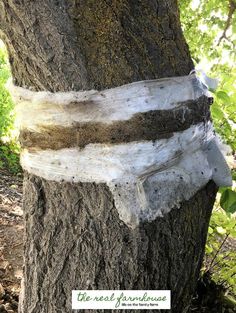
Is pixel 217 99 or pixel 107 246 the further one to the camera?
pixel 217 99

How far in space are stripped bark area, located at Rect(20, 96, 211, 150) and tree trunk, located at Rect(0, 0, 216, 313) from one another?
138 mm

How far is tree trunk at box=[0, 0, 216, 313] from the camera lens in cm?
148

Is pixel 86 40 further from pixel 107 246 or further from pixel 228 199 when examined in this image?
pixel 228 199

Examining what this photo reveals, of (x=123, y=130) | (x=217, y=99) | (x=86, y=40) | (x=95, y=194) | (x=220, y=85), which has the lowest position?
(x=95, y=194)

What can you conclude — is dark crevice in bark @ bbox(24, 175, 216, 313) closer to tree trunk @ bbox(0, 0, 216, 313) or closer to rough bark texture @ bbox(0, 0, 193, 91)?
tree trunk @ bbox(0, 0, 216, 313)

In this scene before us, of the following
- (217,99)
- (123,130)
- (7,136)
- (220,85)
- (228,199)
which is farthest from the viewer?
(7,136)

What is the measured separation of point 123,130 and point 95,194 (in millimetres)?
262

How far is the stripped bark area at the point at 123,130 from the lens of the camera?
4.79 ft

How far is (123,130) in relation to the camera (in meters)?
1.46

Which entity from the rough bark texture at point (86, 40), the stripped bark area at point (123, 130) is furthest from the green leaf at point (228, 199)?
the rough bark texture at point (86, 40)

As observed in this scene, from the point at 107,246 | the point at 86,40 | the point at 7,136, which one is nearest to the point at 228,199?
the point at 107,246

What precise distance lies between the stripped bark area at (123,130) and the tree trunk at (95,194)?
14 centimetres

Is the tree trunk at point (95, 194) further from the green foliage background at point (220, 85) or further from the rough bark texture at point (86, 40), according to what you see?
the green foliage background at point (220, 85)

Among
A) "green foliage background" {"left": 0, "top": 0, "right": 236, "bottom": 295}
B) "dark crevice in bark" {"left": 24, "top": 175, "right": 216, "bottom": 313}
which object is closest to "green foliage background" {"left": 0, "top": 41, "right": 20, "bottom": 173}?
"green foliage background" {"left": 0, "top": 0, "right": 236, "bottom": 295}
